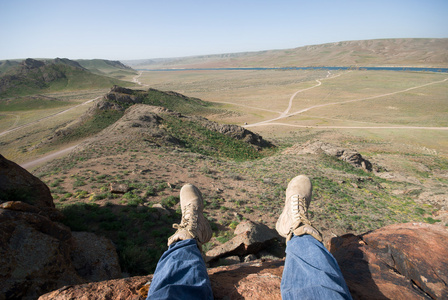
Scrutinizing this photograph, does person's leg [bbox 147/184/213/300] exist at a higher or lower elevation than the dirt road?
higher

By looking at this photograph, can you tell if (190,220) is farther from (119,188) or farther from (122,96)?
(122,96)

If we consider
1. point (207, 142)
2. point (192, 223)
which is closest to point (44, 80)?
point (207, 142)

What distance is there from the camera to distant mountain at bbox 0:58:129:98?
7863 cm

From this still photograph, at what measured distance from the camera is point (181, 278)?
8.36ft

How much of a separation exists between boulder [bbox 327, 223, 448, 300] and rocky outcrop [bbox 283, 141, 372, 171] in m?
17.2

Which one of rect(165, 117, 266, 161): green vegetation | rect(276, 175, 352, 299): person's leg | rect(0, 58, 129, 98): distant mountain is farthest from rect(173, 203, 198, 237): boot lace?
rect(0, 58, 129, 98): distant mountain

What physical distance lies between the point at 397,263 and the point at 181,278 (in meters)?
3.61

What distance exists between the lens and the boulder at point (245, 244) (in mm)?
5988

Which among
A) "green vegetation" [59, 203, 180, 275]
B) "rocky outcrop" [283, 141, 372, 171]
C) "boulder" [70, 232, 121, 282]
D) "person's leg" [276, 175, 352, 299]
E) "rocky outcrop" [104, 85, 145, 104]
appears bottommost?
"rocky outcrop" [283, 141, 372, 171]

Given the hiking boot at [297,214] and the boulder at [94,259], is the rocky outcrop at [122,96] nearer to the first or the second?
the boulder at [94,259]

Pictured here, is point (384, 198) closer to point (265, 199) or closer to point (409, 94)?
point (265, 199)

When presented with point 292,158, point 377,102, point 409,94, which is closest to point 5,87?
point 292,158

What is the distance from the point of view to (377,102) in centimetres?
5978

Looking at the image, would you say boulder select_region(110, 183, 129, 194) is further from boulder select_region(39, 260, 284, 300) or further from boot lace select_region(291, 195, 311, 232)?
boot lace select_region(291, 195, 311, 232)
